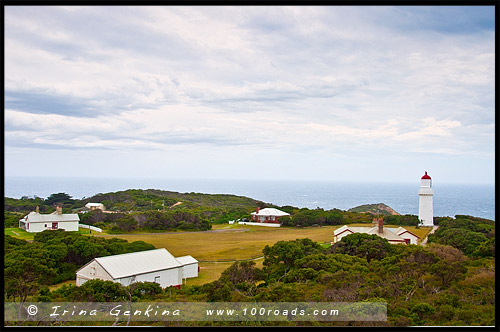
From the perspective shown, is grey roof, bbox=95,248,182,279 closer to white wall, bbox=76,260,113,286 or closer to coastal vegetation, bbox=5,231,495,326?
white wall, bbox=76,260,113,286

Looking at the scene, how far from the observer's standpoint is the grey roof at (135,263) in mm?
10539

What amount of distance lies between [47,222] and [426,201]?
68.2 ft

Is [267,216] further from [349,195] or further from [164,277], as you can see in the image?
[349,195]

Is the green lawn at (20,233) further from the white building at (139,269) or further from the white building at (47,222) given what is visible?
the white building at (139,269)

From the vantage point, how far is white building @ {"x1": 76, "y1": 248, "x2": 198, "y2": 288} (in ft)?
34.3

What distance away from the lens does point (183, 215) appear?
24500 mm

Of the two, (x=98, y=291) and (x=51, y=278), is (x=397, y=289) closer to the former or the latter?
(x=98, y=291)

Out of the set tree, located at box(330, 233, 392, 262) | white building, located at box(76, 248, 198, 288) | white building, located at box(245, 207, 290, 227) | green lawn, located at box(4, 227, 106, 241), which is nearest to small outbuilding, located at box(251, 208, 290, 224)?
white building, located at box(245, 207, 290, 227)

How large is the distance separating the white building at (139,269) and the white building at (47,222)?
12274 millimetres

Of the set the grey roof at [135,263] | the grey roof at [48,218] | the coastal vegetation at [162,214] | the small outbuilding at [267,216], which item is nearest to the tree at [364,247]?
the grey roof at [135,263]

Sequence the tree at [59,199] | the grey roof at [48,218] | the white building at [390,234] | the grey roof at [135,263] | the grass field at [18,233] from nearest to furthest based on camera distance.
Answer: the grey roof at [135,263] → the white building at [390,234] → the grass field at [18,233] → the grey roof at [48,218] → the tree at [59,199]

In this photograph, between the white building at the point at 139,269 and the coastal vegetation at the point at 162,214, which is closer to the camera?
the white building at the point at 139,269

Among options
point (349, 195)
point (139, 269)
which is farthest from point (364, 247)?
point (349, 195)
